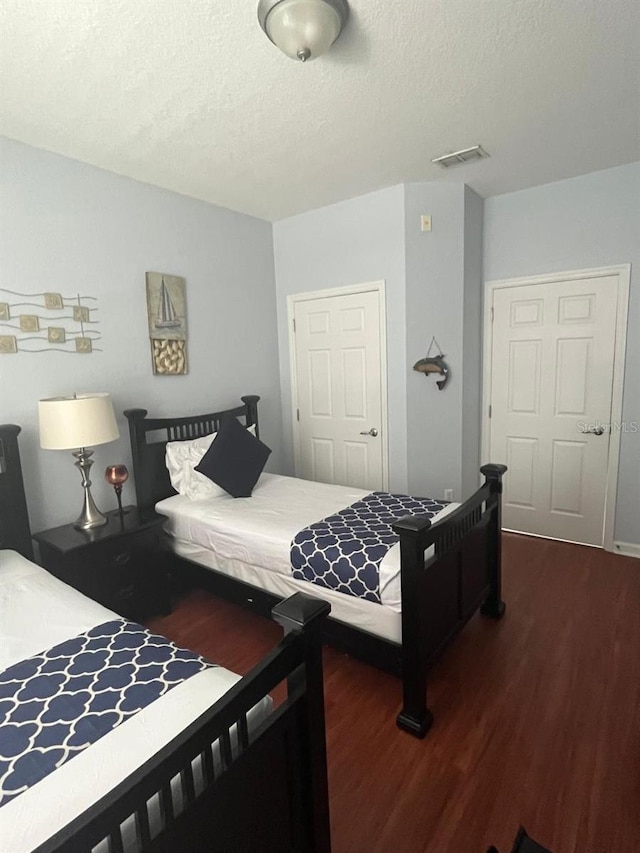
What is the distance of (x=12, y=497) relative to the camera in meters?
2.32

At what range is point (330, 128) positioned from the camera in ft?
7.82

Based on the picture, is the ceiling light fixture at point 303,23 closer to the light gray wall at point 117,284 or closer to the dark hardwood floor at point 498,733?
the light gray wall at point 117,284

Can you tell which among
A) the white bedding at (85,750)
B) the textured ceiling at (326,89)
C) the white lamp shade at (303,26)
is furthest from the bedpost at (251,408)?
the white lamp shade at (303,26)

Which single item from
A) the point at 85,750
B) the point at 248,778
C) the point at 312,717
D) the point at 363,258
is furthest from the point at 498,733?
the point at 363,258

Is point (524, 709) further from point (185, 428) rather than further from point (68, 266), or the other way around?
point (68, 266)

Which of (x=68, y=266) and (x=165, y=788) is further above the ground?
(x=68, y=266)

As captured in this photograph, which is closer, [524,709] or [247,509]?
[524,709]

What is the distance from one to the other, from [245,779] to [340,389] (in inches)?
123

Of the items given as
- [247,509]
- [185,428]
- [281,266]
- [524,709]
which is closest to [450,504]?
[524,709]

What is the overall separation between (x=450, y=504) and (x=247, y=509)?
123 centimetres

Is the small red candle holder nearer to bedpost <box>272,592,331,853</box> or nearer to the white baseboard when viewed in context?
bedpost <box>272,592,331,853</box>

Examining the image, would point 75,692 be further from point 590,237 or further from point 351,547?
point 590,237

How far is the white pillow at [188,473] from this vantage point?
2.98 meters

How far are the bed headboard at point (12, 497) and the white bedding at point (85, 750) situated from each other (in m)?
0.65
